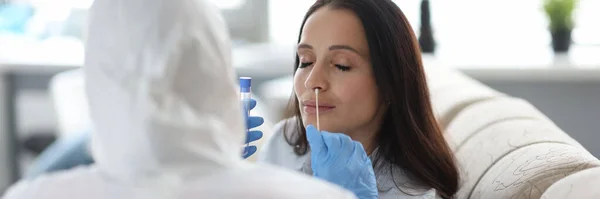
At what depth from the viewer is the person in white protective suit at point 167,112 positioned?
0.78 m

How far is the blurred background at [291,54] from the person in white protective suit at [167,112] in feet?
5.72

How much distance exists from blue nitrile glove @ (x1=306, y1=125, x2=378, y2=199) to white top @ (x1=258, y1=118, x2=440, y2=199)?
14 cm

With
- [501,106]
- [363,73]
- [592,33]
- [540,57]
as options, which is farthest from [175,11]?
[592,33]

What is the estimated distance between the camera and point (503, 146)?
4.70 feet

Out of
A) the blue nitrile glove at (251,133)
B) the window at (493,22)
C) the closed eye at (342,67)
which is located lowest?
the window at (493,22)

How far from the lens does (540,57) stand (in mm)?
3170

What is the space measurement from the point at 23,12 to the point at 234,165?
3.18 metres

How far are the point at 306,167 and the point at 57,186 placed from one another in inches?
28.8

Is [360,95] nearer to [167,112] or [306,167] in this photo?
[306,167]

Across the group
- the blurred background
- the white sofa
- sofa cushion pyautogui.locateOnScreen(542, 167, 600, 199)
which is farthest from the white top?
the blurred background

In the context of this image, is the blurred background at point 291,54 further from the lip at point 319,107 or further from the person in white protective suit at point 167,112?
the person in white protective suit at point 167,112

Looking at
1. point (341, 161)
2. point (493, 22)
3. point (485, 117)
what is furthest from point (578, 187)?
point (493, 22)

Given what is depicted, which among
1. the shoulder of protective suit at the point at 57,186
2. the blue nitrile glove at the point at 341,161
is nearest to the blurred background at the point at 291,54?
the blue nitrile glove at the point at 341,161

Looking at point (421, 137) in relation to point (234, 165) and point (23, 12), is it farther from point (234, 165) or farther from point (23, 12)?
point (23, 12)
